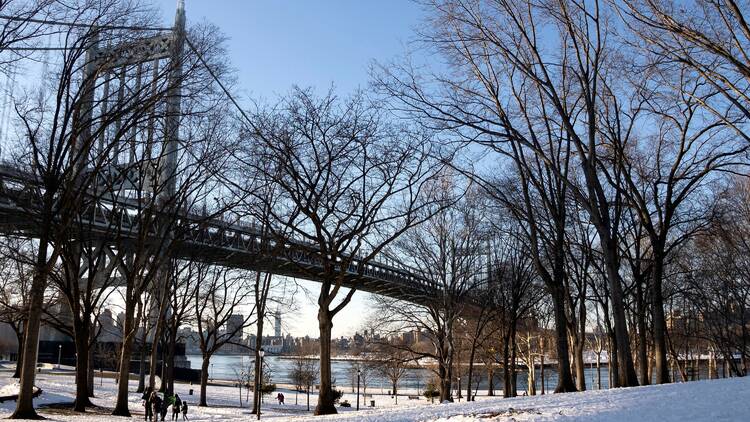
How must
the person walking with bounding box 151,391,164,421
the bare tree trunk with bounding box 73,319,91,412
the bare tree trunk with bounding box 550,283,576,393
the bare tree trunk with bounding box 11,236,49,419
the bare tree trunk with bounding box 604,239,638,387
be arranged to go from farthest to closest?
the bare tree trunk with bounding box 73,319,91,412 < the person walking with bounding box 151,391,164,421 < the bare tree trunk with bounding box 550,283,576,393 < the bare tree trunk with bounding box 604,239,638,387 < the bare tree trunk with bounding box 11,236,49,419

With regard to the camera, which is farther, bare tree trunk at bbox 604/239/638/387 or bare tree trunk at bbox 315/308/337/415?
bare tree trunk at bbox 315/308/337/415

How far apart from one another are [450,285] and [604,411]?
52.6 feet

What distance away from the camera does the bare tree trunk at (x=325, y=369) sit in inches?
633

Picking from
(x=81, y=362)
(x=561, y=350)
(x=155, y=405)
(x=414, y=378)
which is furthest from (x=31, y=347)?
(x=414, y=378)

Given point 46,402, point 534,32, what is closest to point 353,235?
point 534,32

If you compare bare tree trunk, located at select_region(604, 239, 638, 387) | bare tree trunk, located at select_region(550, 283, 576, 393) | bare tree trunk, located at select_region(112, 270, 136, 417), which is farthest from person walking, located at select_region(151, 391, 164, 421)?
bare tree trunk, located at select_region(604, 239, 638, 387)

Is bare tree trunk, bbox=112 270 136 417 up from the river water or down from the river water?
up

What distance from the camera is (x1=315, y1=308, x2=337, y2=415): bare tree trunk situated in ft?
52.7

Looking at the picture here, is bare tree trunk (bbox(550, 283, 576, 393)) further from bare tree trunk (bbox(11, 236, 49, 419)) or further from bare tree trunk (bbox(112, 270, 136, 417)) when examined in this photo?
bare tree trunk (bbox(11, 236, 49, 419))

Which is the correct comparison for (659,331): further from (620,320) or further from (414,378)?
(414,378)

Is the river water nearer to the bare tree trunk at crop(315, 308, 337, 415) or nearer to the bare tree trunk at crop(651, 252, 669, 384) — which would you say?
the bare tree trunk at crop(315, 308, 337, 415)

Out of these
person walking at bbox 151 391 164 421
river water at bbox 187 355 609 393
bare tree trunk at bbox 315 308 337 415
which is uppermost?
bare tree trunk at bbox 315 308 337 415

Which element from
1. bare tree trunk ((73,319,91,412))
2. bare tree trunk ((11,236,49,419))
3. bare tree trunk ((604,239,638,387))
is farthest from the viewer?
bare tree trunk ((73,319,91,412))

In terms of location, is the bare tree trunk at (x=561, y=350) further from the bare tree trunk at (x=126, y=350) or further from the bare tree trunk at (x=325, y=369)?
the bare tree trunk at (x=126, y=350)
